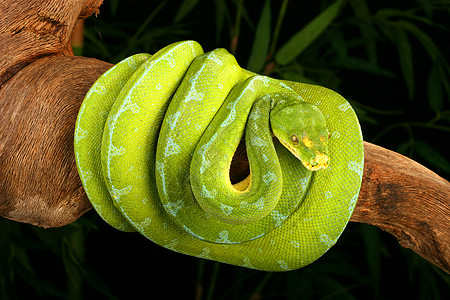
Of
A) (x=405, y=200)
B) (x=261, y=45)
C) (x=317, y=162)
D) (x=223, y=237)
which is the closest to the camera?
(x=317, y=162)

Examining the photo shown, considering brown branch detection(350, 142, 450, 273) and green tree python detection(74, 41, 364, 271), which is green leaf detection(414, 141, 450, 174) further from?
green tree python detection(74, 41, 364, 271)

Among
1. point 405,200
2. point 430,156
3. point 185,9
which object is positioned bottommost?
point 430,156

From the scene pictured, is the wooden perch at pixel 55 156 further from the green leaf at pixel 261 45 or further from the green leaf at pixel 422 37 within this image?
the green leaf at pixel 422 37

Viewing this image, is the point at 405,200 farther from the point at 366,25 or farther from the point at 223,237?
the point at 366,25

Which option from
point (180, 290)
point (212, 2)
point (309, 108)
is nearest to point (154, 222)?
point (309, 108)

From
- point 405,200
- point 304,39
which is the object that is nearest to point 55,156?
point 405,200

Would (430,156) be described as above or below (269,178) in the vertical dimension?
below
